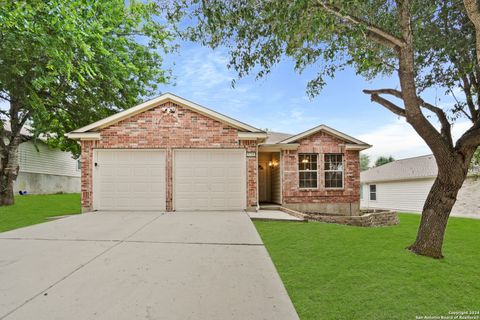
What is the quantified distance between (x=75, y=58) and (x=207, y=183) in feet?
24.2

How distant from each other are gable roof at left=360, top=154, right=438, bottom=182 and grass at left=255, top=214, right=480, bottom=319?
42.0 feet

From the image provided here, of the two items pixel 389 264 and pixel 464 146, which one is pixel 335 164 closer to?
pixel 464 146

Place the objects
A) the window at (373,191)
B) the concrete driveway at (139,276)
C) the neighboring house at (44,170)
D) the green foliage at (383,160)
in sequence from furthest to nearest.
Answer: the green foliage at (383,160)
the window at (373,191)
the neighboring house at (44,170)
the concrete driveway at (139,276)

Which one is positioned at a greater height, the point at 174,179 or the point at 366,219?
the point at 174,179

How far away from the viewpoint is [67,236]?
19.9 feet

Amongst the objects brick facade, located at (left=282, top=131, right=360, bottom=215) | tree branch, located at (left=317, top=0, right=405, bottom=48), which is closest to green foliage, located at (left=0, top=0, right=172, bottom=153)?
tree branch, located at (left=317, top=0, right=405, bottom=48)

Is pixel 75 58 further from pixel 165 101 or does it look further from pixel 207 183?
pixel 207 183

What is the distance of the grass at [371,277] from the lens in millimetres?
3115

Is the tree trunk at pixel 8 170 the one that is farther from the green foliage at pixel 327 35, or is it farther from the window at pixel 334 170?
the window at pixel 334 170

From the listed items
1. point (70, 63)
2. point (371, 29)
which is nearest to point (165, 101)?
point (70, 63)

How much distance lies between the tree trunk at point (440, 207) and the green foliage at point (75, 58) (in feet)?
23.6

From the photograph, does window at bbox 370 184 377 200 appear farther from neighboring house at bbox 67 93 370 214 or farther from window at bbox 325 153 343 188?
neighboring house at bbox 67 93 370 214

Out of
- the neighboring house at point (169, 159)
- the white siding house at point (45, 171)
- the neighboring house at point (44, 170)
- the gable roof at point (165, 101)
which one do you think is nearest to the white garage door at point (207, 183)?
the neighboring house at point (169, 159)

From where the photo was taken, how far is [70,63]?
8953mm
